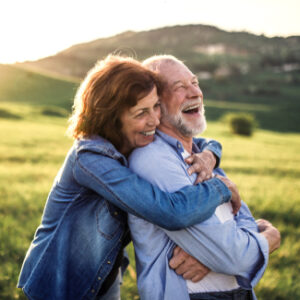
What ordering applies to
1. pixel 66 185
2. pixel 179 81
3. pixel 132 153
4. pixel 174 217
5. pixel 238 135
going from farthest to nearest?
pixel 238 135 → pixel 179 81 → pixel 132 153 → pixel 66 185 → pixel 174 217

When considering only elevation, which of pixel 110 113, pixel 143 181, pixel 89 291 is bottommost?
pixel 89 291

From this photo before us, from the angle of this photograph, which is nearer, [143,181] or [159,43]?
[143,181]

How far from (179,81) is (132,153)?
861mm

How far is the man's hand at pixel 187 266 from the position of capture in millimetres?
2221

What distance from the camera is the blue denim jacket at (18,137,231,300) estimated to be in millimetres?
2062

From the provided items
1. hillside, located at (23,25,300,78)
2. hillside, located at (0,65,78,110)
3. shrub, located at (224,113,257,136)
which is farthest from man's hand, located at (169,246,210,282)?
hillside, located at (23,25,300,78)

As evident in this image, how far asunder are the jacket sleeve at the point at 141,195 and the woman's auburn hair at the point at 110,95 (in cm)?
32

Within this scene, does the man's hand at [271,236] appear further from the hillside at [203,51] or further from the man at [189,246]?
the hillside at [203,51]

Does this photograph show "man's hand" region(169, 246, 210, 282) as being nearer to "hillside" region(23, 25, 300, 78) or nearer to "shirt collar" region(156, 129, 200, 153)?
"shirt collar" region(156, 129, 200, 153)

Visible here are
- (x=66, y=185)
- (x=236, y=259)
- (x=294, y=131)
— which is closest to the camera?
(x=236, y=259)

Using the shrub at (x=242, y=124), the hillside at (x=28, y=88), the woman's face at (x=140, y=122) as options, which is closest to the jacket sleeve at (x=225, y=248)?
the woman's face at (x=140, y=122)

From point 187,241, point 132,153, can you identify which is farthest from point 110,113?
point 187,241

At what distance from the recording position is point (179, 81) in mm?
2873

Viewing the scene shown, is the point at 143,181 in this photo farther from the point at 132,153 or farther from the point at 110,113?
the point at 110,113
